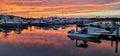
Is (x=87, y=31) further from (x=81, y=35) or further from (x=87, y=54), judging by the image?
(x=87, y=54)

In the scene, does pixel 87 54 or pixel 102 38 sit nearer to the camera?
pixel 87 54

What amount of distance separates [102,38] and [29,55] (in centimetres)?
1866

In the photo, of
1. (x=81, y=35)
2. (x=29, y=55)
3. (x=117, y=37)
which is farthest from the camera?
(x=81, y=35)

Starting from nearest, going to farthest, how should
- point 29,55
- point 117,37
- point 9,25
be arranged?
point 29,55
point 117,37
point 9,25

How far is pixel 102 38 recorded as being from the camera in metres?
41.8

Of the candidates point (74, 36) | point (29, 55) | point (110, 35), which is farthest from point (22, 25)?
point (29, 55)

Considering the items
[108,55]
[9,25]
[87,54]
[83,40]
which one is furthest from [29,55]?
[9,25]

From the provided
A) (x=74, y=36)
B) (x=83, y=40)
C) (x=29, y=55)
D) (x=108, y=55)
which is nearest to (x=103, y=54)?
(x=108, y=55)

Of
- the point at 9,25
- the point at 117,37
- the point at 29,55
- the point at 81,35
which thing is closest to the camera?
the point at 29,55

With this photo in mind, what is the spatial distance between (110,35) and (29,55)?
18027 mm

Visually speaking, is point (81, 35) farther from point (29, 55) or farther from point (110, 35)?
point (29, 55)

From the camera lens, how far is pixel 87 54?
2656cm

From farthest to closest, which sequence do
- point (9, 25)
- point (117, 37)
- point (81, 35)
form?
point (9, 25), point (81, 35), point (117, 37)

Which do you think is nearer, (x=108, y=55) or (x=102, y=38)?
(x=108, y=55)
